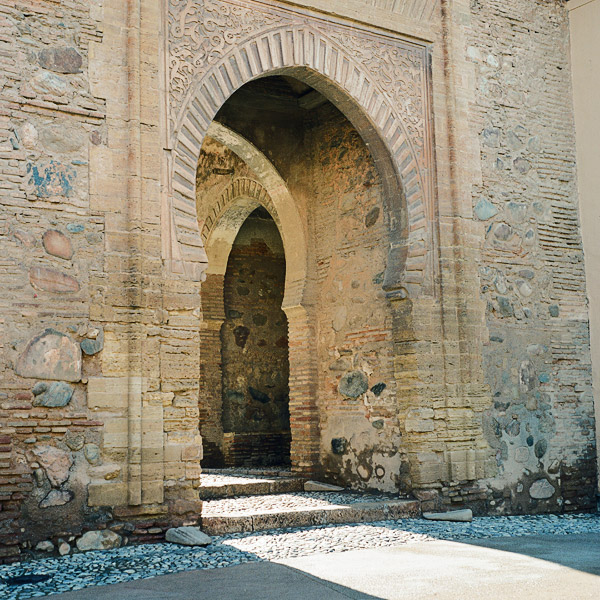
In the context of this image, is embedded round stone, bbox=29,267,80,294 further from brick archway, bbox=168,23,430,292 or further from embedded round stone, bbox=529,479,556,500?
embedded round stone, bbox=529,479,556,500

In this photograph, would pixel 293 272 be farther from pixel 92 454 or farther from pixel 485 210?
pixel 92 454

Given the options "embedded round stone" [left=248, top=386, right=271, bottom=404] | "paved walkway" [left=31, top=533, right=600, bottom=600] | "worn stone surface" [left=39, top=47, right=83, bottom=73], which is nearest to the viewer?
"paved walkway" [left=31, top=533, right=600, bottom=600]

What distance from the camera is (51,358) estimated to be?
216 inches

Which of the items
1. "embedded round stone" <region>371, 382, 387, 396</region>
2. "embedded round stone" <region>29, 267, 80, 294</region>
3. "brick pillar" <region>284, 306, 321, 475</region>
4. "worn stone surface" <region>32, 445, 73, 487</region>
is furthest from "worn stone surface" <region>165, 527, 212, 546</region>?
"brick pillar" <region>284, 306, 321, 475</region>

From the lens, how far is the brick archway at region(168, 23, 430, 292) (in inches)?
243

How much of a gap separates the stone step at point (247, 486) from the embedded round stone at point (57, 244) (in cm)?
294

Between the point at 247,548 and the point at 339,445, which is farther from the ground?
the point at 339,445

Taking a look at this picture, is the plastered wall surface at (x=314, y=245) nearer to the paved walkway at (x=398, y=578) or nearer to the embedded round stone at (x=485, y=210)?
the embedded round stone at (x=485, y=210)

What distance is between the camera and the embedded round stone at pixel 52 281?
5.52 m

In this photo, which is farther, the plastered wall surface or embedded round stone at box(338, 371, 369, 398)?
embedded round stone at box(338, 371, 369, 398)

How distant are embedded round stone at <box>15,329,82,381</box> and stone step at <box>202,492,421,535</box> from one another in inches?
59.6

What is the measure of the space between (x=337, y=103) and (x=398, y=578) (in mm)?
4315

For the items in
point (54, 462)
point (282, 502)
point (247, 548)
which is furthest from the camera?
point (282, 502)

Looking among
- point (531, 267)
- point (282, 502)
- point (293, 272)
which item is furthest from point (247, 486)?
point (531, 267)
